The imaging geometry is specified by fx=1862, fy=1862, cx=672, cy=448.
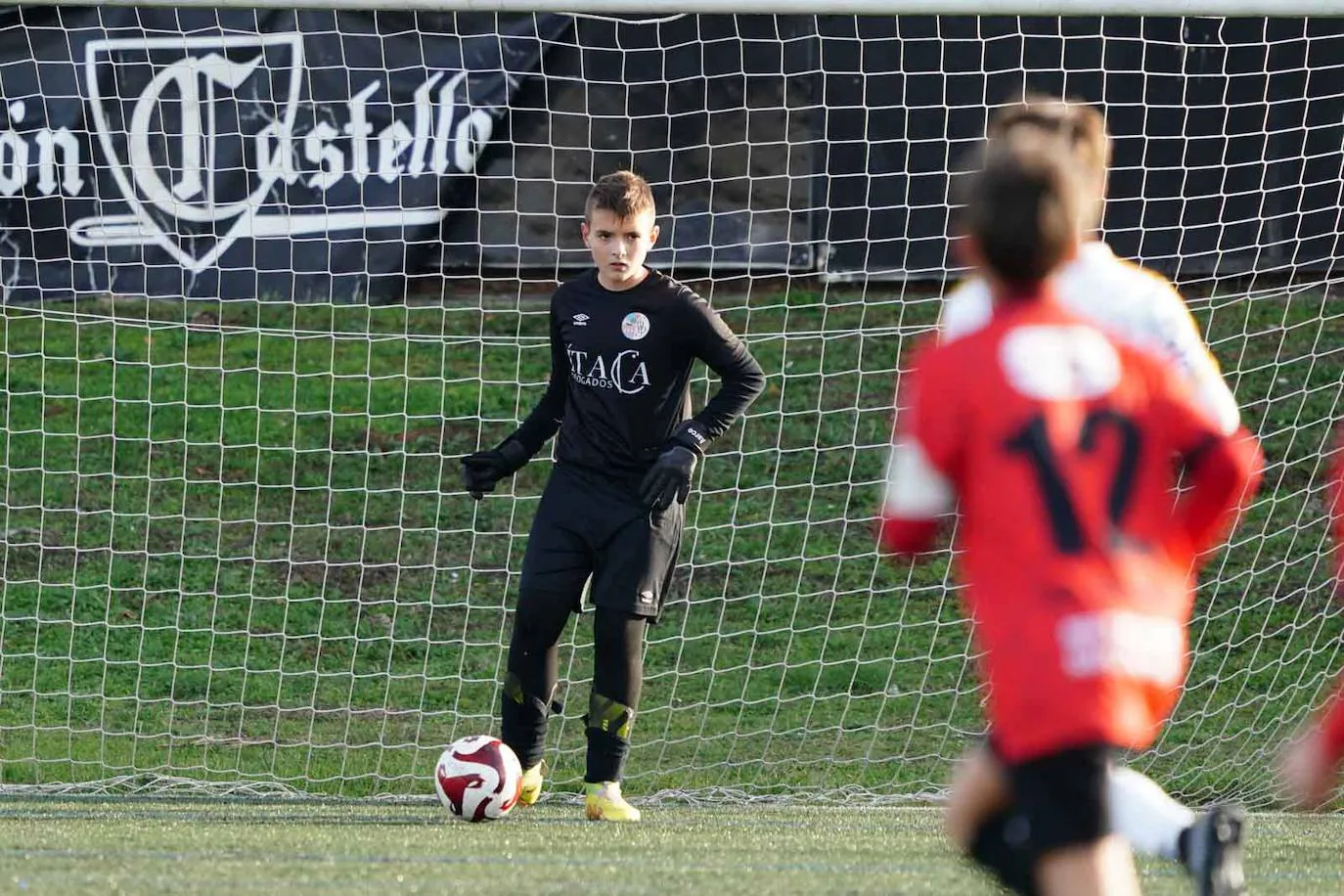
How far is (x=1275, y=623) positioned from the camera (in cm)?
747

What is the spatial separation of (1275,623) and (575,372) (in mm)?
3837

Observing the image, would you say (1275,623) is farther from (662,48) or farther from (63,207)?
(63,207)

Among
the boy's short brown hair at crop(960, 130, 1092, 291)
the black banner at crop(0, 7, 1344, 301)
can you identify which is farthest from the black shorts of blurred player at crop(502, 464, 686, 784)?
the black banner at crop(0, 7, 1344, 301)

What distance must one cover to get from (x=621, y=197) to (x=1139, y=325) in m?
2.03

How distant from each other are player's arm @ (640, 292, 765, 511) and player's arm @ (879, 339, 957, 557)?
2.18m

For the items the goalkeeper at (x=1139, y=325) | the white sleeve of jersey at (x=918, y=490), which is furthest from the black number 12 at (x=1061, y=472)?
the goalkeeper at (x=1139, y=325)

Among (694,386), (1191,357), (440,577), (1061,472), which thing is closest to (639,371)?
(1191,357)

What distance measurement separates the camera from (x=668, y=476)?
182 inches

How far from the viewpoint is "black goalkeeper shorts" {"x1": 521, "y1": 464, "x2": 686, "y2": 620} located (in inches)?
185

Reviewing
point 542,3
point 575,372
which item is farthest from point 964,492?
point 542,3

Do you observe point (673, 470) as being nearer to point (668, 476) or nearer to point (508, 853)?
point (668, 476)

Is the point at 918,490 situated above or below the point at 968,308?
below

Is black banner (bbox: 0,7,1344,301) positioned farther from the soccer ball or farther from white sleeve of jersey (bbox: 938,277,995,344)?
white sleeve of jersey (bbox: 938,277,995,344)

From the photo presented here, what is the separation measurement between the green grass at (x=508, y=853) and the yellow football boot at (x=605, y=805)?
6 cm
